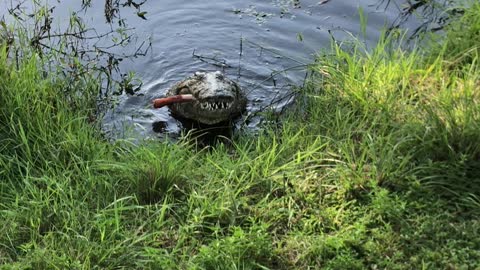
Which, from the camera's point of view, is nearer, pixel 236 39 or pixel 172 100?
pixel 172 100

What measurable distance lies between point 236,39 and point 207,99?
132 cm

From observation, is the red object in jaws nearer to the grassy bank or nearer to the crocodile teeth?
the crocodile teeth

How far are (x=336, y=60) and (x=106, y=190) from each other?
2.13 metres

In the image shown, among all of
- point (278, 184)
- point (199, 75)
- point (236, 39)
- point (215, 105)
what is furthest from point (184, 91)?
point (278, 184)

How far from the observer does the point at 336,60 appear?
16.6 feet

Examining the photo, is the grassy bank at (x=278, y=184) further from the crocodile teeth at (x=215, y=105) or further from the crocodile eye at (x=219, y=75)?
the crocodile eye at (x=219, y=75)

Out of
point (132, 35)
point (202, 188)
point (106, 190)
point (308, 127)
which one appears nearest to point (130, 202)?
point (106, 190)

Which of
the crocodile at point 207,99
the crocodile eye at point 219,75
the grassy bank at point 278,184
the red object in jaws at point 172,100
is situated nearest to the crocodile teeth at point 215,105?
the crocodile at point 207,99

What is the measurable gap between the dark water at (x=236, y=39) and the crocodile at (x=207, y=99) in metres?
0.11

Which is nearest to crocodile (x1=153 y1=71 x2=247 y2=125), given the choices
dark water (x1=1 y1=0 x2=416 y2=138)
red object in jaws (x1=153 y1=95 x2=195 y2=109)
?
red object in jaws (x1=153 y1=95 x2=195 y2=109)

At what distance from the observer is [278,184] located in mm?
3869

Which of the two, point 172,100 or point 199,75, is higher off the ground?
point 199,75

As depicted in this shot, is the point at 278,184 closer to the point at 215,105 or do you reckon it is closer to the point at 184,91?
the point at 215,105

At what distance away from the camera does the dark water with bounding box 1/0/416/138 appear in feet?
18.4
